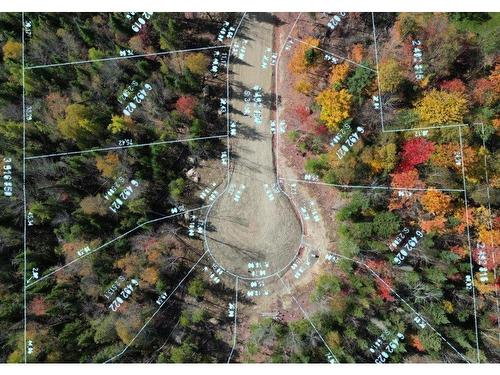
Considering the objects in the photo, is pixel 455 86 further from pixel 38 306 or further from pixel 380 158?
pixel 38 306

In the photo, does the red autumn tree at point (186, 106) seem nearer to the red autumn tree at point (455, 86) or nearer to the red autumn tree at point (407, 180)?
the red autumn tree at point (407, 180)

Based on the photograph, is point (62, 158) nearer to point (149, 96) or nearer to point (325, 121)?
point (149, 96)

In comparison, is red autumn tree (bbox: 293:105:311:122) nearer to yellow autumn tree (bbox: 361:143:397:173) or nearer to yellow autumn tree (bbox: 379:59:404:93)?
yellow autumn tree (bbox: 361:143:397:173)

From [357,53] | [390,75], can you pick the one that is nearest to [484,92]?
[390,75]

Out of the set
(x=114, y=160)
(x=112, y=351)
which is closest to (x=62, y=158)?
(x=114, y=160)

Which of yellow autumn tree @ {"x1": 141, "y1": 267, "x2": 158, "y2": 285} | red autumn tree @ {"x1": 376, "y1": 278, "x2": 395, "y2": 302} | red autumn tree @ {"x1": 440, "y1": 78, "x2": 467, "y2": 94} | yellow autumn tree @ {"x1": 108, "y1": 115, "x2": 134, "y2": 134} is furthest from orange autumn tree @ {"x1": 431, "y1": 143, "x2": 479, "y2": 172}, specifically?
yellow autumn tree @ {"x1": 108, "y1": 115, "x2": 134, "y2": 134}
